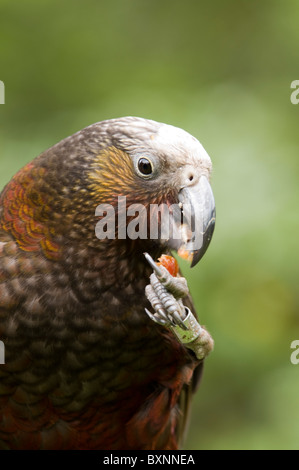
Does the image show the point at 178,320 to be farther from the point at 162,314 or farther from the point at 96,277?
the point at 96,277

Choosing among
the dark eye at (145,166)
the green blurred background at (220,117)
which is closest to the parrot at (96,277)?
the dark eye at (145,166)

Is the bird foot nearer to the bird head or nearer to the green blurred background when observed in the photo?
the bird head

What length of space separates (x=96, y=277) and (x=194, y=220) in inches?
13.9

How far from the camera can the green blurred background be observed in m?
2.98

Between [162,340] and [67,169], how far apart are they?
25.3 inches

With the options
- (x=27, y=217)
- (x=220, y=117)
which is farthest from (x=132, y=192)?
(x=220, y=117)

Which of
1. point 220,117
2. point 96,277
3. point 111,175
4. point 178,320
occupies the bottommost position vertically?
point 178,320

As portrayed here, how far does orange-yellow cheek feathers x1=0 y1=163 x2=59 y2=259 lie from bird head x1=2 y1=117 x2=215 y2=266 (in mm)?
28

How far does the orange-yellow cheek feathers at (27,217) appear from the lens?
1870mm

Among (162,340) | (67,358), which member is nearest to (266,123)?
(162,340)

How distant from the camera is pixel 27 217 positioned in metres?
1.89

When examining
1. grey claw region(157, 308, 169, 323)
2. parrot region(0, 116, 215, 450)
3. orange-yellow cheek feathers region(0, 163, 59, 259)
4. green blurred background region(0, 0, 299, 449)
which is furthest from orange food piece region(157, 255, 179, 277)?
green blurred background region(0, 0, 299, 449)

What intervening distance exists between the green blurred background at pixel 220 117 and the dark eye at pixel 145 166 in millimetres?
1094
